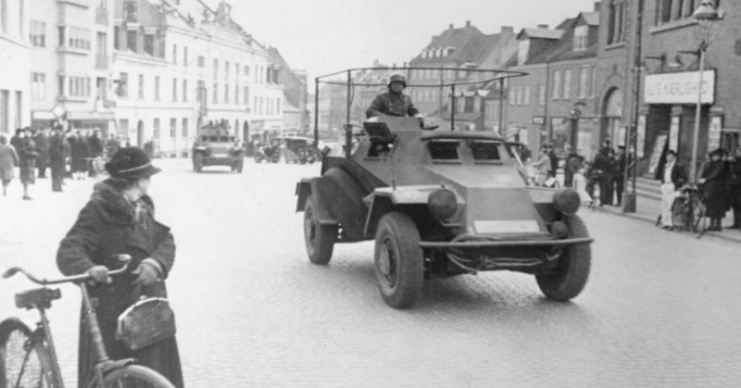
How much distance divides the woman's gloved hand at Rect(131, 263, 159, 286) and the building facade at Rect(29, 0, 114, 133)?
1923cm

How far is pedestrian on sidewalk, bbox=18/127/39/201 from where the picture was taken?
1775 centimetres

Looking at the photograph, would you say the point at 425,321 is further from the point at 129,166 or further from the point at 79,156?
the point at 79,156

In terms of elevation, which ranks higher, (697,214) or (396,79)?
(396,79)

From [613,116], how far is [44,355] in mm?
23967

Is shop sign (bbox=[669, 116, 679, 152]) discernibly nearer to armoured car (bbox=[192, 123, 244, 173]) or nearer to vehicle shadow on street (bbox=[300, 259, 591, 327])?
armoured car (bbox=[192, 123, 244, 173])

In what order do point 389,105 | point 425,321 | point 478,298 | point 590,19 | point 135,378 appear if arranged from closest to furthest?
point 135,378 < point 425,321 < point 478,298 < point 389,105 < point 590,19

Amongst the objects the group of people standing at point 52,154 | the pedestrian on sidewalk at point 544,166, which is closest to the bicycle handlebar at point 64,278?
the group of people standing at point 52,154

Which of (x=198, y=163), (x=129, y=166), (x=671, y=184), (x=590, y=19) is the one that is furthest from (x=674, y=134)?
(x=129, y=166)

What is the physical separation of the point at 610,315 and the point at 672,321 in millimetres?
536

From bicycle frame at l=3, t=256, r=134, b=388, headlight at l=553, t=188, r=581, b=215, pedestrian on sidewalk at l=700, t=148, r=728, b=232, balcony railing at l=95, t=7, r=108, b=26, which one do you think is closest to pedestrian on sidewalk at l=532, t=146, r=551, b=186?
pedestrian on sidewalk at l=700, t=148, r=728, b=232

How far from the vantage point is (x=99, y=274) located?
14.0 feet

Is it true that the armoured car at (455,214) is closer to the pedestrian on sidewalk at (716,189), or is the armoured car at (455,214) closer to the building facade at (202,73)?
the building facade at (202,73)

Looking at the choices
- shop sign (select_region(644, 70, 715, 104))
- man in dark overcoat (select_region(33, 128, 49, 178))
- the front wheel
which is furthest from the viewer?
the front wheel

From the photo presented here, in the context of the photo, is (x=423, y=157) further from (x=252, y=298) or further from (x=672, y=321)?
(x=672, y=321)
